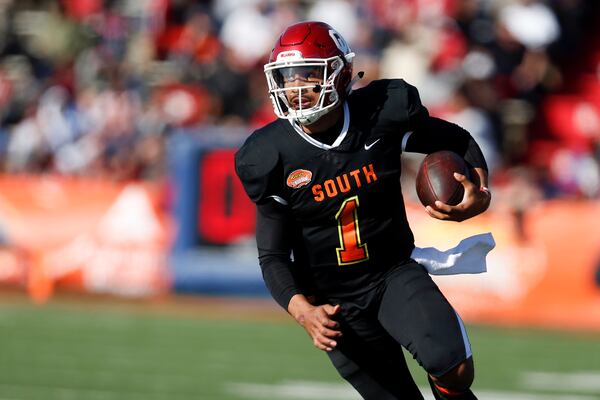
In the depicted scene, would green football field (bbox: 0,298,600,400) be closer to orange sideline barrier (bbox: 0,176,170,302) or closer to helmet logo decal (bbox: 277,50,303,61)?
orange sideline barrier (bbox: 0,176,170,302)

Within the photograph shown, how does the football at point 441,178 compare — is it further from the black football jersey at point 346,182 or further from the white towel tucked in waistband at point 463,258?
the white towel tucked in waistband at point 463,258

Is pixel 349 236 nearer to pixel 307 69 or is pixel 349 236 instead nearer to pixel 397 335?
pixel 397 335

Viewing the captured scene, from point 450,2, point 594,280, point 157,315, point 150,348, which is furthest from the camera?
point 450,2

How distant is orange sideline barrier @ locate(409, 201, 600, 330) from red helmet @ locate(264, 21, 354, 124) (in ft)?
17.3

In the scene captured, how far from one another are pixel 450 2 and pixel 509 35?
2.90 ft

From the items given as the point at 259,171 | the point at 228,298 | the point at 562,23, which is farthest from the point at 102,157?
the point at 259,171

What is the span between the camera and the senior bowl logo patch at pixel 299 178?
4578 millimetres

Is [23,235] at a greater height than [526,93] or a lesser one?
lesser

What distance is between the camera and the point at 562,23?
12.4m

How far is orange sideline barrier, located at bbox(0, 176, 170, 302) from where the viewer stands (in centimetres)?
1114

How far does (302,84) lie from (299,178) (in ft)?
1.13

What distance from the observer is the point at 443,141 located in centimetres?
482

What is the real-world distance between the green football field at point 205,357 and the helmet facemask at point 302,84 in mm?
2826

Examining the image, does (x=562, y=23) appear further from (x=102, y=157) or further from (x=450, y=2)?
(x=102, y=157)
